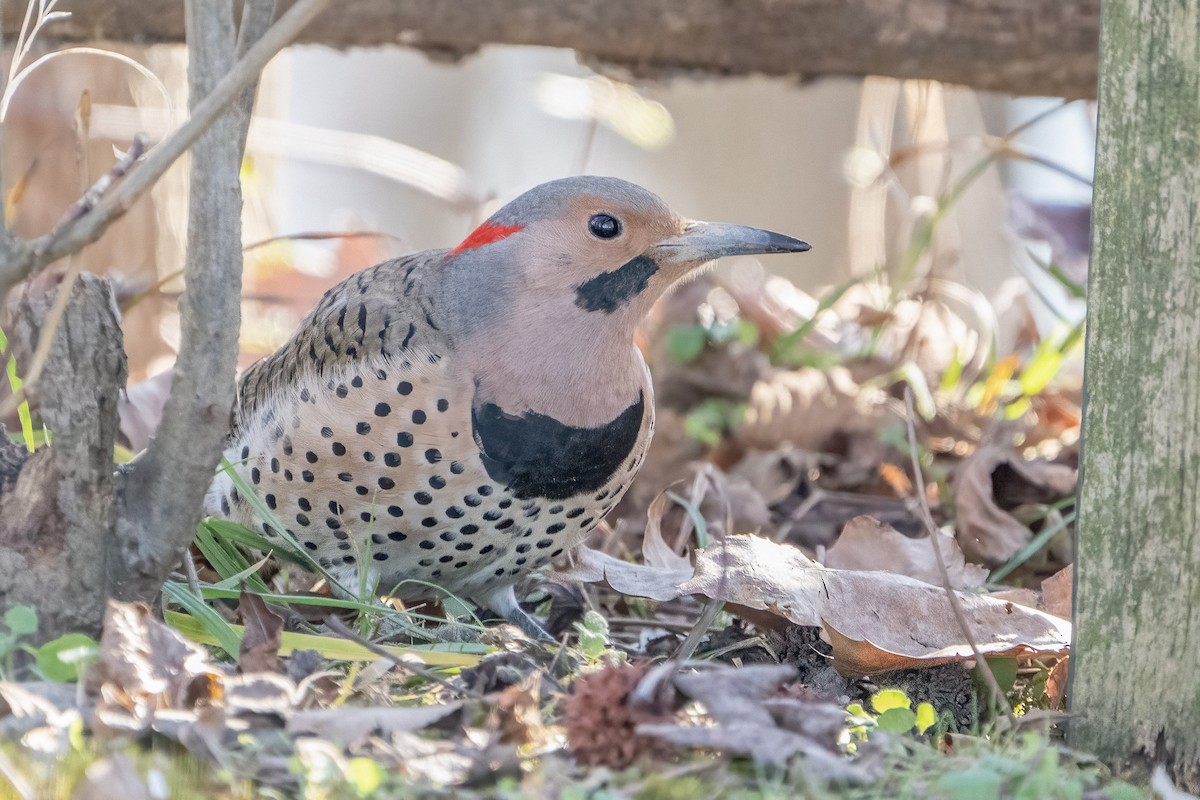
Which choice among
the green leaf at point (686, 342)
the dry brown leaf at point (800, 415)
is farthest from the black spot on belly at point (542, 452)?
the green leaf at point (686, 342)

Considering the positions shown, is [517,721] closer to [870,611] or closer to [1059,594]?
[870,611]

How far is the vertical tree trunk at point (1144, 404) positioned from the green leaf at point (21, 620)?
206 centimetres

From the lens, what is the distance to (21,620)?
8.40ft

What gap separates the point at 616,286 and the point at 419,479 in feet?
2.36

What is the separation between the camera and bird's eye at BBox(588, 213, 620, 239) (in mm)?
3541

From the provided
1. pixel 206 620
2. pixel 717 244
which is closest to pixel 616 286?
pixel 717 244

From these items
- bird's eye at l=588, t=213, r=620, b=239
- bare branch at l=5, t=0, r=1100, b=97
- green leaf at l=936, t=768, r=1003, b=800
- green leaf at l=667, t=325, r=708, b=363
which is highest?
bare branch at l=5, t=0, r=1100, b=97

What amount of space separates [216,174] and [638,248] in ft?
4.35

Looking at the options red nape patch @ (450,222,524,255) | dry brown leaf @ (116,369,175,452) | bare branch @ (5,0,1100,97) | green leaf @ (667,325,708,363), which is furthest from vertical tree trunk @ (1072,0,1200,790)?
green leaf @ (667,325,708,363)

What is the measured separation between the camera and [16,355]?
9.30 ft

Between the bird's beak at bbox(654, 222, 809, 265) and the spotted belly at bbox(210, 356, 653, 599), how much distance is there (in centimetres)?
44

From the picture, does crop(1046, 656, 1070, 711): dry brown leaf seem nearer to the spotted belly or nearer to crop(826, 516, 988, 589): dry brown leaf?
crop(826, 516, 988, 589): dry brown leaf

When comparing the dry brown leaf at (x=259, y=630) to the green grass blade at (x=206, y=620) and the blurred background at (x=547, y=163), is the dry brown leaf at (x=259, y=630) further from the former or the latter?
the blurred background at (x=547, y=163)

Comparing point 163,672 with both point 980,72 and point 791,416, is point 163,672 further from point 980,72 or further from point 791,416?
point 980,72
